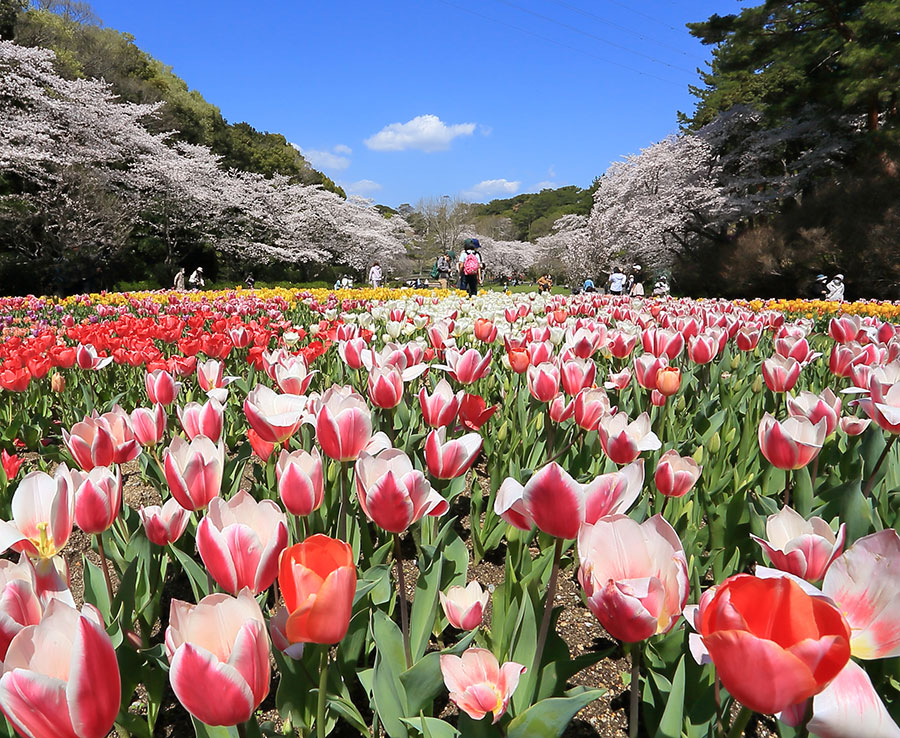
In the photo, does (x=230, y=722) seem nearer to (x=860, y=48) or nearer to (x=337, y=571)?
(x=337, y=571)

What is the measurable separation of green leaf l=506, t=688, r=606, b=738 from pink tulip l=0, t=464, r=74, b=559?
0.86 metres

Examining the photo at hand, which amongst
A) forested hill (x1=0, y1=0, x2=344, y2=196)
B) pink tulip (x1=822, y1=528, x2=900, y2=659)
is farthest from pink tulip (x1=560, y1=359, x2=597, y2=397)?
forested hill (x1=0, y1=0, x2=344, y2=196)

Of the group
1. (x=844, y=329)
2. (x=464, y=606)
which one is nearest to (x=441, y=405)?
(x=464, y=606)

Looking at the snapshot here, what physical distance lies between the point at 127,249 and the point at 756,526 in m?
27.0

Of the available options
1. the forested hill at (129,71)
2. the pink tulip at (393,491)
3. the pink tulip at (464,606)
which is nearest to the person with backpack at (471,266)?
the pink tulip at (464,606)

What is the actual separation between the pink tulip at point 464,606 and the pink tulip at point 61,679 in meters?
0.71

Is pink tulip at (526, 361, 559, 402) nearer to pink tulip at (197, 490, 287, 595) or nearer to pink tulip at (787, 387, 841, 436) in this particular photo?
pink tulip at (787, 387, 841, 436)

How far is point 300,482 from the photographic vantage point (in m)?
1.17

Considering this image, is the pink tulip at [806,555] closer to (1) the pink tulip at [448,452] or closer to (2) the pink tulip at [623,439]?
(2) the pink tulip at [623,439]

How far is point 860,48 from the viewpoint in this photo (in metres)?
14.8

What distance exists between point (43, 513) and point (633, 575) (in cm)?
A: 107

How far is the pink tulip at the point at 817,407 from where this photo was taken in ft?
5.56

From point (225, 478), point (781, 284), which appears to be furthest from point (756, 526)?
point (781, 284)

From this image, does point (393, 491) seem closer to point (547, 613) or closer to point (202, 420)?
point (547, 613)
